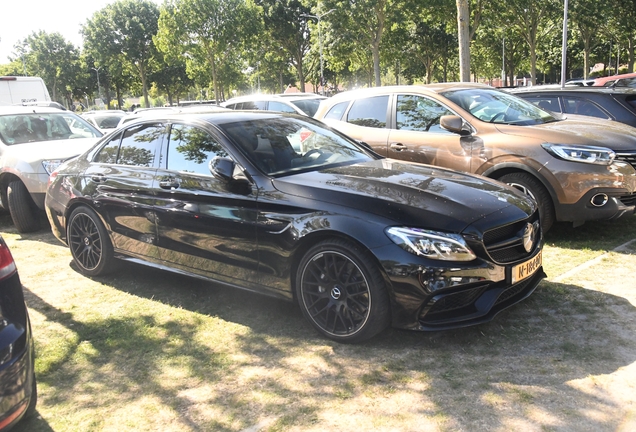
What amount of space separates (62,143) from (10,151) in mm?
703

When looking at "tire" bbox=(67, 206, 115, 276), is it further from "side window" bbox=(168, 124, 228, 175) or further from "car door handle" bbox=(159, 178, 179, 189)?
"side window" bbox=(168, 124, 228, 175)

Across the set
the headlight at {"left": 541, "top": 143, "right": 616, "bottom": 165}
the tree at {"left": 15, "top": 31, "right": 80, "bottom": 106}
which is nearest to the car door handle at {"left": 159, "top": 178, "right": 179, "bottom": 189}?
the headlight at {"left": 541, "top": 143, "right": 616, "bottom": 165}

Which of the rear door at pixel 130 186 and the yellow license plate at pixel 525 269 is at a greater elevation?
the rear door at pixel 130 186

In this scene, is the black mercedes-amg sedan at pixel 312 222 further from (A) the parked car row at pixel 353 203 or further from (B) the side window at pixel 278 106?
(B) the side window at pixel 278 106

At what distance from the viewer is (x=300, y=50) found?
47.7 metres

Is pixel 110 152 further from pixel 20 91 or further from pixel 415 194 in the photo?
pixel 20 91

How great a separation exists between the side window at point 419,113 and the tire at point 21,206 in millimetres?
5275

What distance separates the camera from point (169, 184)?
4.76 metres

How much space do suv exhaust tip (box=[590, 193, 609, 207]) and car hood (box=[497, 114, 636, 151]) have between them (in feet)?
1.86

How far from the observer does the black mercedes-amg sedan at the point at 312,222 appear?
359cm

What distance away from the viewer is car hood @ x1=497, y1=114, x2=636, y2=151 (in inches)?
234

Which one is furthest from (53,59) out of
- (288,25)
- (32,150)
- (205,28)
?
(32,150)

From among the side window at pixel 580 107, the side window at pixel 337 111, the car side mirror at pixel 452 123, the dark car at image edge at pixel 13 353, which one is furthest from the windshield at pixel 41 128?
the side window at pixel 580 107

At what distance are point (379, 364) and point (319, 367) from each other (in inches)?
15.4
